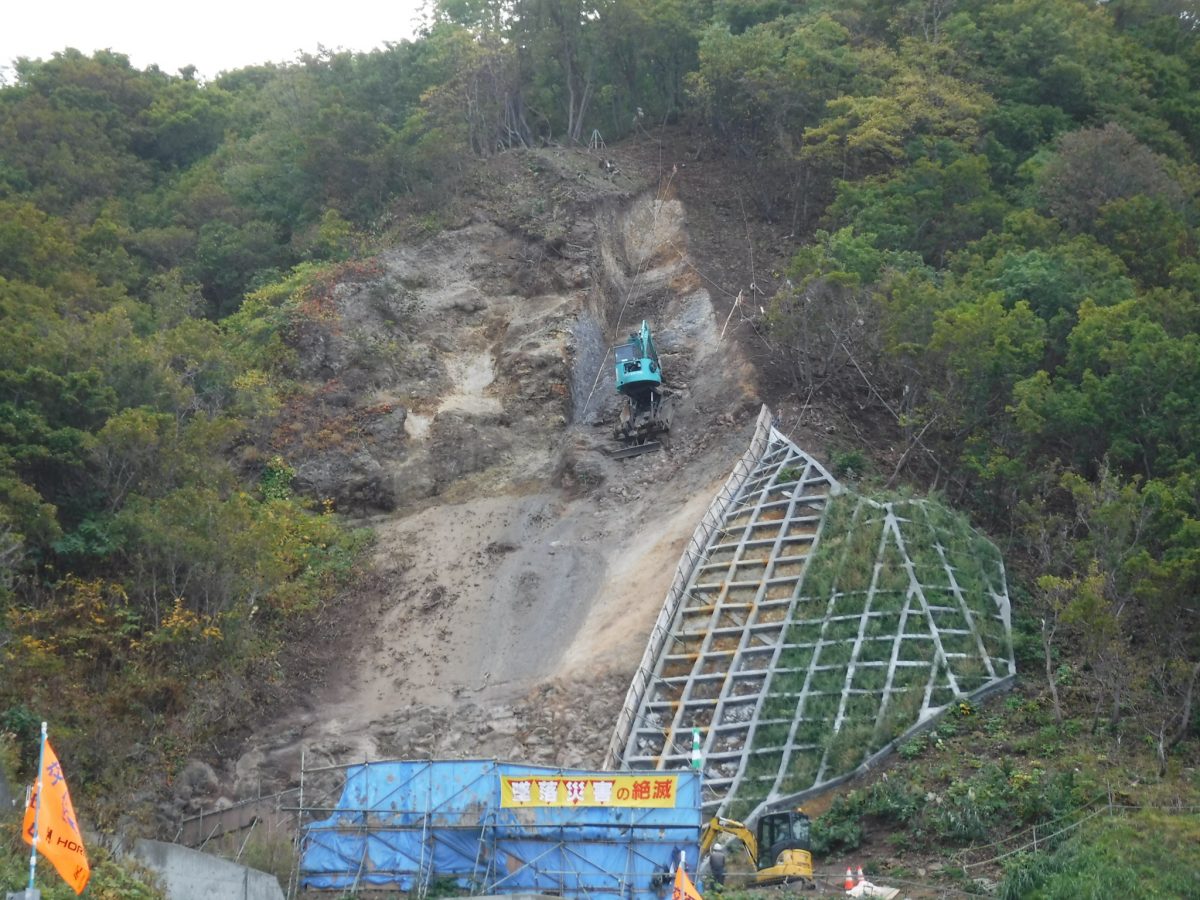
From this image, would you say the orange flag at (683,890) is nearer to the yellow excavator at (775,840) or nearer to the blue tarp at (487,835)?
the blue tarp at (487,835)

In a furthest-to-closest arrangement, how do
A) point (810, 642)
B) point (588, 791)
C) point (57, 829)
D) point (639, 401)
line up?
point (639, 401) → point (810, 642) → point (588, 791) → point (57, 829)

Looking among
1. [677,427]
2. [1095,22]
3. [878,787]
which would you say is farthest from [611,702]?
[1095,22]

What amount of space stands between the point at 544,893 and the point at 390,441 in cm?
1697

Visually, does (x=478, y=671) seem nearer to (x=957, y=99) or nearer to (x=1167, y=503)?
(x=1167, y=503)

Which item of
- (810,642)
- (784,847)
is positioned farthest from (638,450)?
(784,847)

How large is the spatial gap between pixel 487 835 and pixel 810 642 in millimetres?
7620

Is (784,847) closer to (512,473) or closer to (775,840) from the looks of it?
(775,840)

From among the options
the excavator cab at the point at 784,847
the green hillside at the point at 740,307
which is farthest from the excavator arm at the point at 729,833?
the green hillside at the point at 740,307

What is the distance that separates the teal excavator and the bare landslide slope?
466mm

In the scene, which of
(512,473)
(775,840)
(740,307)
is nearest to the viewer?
(775,840)

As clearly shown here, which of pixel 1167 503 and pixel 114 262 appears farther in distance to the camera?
pixel 114 262

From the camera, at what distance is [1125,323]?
28359mm

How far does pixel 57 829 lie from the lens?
13.2 metres

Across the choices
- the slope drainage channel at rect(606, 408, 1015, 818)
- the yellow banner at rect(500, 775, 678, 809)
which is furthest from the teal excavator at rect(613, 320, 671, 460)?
the yellow banner at rect(500, 775, 678, 809)
